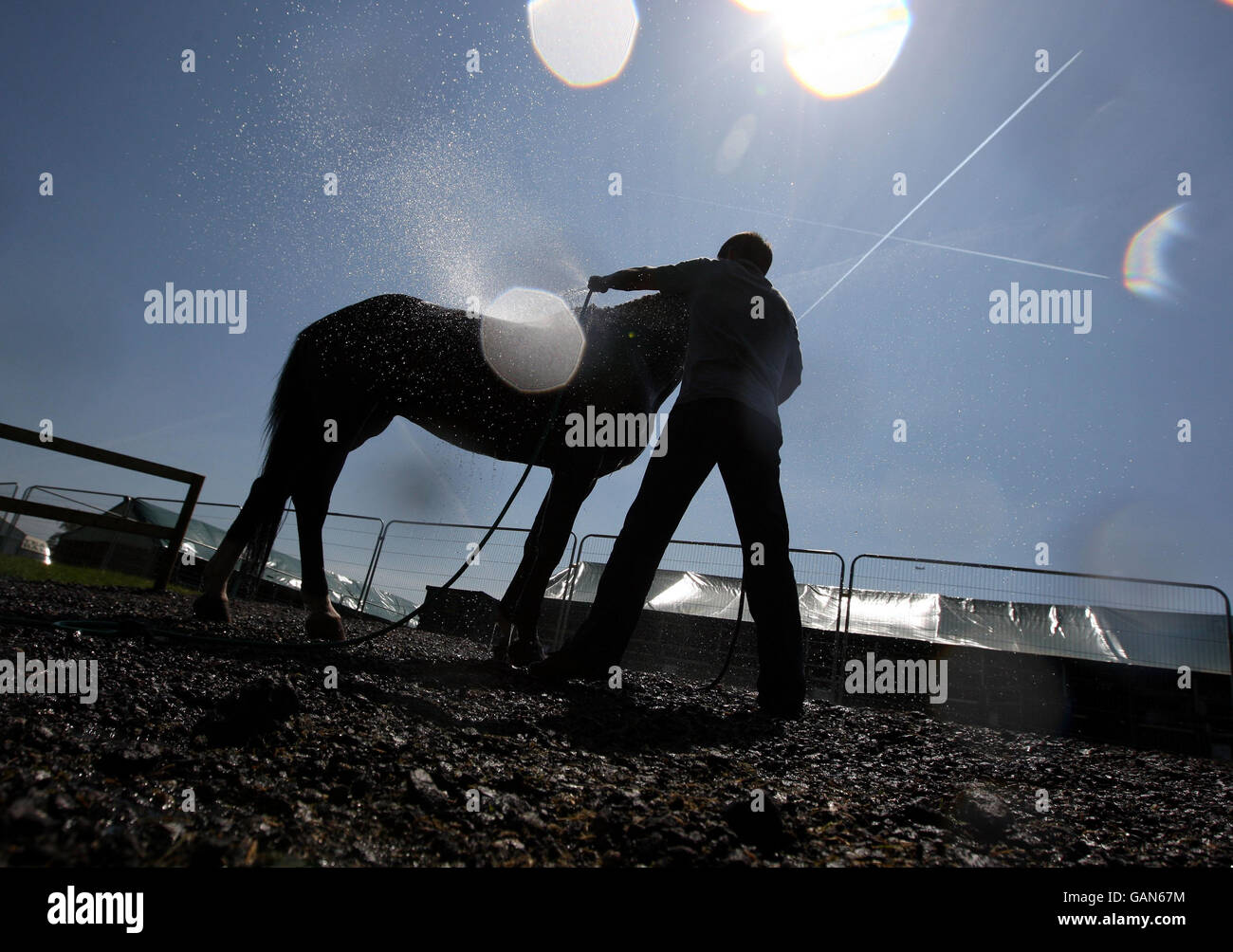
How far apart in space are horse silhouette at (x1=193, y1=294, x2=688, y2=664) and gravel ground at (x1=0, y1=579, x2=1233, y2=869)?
130cm

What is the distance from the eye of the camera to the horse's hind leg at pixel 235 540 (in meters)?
3.80

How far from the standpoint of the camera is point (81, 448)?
540 centimetres

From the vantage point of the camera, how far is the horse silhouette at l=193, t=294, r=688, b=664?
351cm

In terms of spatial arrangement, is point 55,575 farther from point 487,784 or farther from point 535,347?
point 487,784

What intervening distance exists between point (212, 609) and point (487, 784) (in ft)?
11.0

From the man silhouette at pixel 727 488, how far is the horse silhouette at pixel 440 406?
580mm

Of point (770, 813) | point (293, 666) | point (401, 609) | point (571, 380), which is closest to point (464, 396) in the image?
point (571, 380)

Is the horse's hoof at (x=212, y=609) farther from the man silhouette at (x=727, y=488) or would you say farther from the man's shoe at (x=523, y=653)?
the man silhouette at (x=727, y=488)

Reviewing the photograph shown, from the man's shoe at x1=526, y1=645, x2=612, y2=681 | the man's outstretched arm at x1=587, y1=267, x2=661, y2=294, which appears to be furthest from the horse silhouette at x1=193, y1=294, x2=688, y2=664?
the man's shoe at x1=526, y1=645, x2=612, y2=681

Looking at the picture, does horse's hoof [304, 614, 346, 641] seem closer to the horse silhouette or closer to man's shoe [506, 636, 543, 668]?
the horse silhouette

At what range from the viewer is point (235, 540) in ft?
13.0

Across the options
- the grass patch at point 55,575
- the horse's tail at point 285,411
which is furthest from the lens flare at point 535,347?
the grass patch at point 55,575
